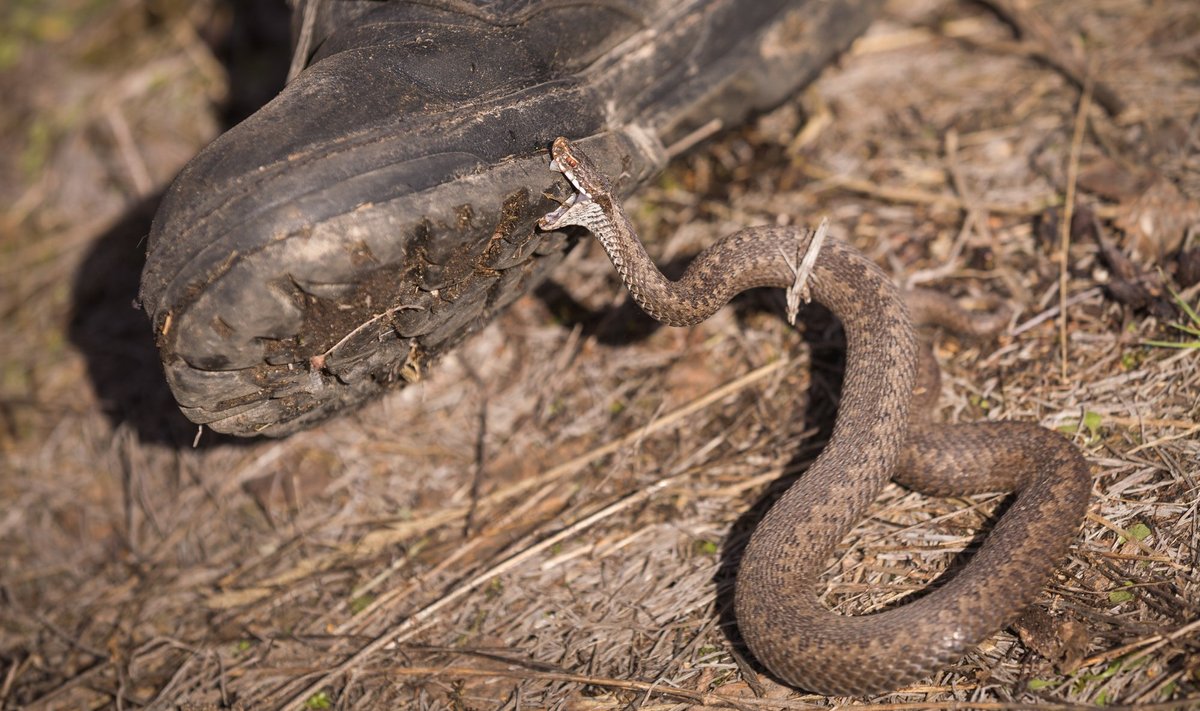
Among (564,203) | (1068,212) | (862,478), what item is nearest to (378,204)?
(564,203)

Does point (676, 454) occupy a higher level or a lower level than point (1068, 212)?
lower

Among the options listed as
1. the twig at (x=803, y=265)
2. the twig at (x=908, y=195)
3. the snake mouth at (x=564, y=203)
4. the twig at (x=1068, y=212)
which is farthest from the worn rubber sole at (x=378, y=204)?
the twig at (x=1068, y=212)

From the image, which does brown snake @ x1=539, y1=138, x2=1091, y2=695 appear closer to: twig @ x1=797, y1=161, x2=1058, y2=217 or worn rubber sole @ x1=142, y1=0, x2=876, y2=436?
worn rubber sole @ x1=142, y1=0, x2=876, y2=436

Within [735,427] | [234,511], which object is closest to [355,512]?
[234,511]

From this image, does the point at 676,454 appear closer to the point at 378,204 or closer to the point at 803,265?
the point at 803,265

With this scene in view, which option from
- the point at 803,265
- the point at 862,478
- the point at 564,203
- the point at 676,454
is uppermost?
the point at 564,203

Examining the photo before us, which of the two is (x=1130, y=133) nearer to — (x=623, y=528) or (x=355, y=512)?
(x=623, y=528)
